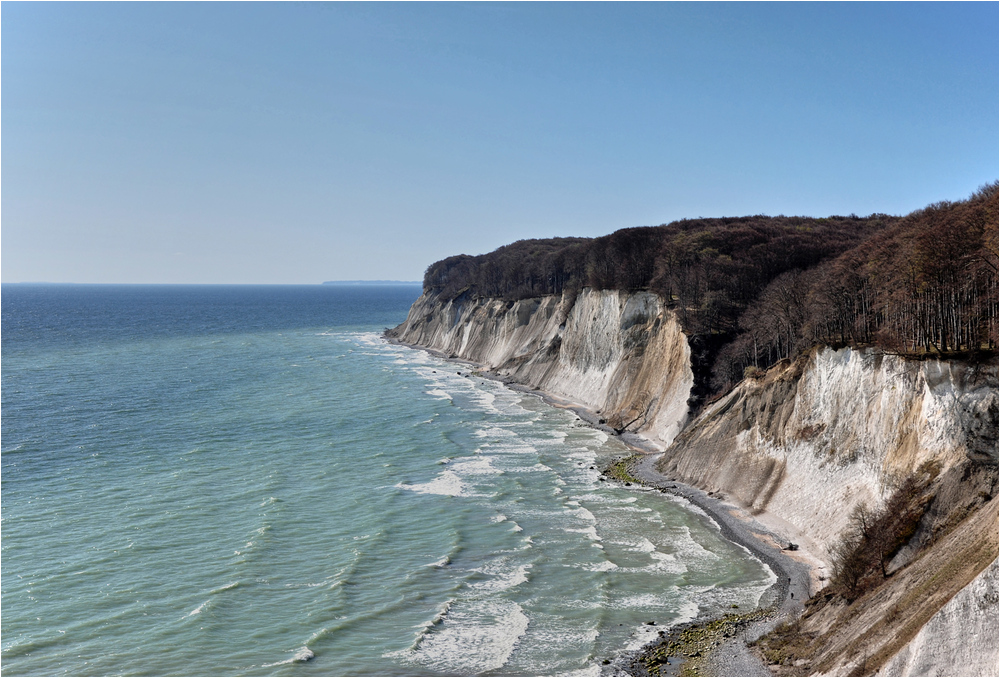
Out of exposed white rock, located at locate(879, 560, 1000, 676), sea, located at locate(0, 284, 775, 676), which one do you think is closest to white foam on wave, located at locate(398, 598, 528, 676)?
sea, located at locate(0, 284, 775, 676)

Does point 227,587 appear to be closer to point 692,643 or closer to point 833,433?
point 692,643

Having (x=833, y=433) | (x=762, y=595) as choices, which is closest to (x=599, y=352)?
(x=833, y=433)

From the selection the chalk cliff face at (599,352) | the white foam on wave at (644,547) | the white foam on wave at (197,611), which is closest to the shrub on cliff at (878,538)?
the white foam on wave at (644,547)

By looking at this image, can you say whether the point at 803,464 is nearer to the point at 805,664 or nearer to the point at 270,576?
the point at 805,664

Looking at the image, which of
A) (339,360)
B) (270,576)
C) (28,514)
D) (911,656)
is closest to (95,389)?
(339,360)

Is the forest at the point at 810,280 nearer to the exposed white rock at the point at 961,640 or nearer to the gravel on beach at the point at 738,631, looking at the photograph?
the gravel on beach at the point at 738,631

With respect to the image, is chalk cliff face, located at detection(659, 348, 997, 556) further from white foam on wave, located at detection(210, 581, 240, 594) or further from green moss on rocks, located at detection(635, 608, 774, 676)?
white foam on wave, located at detection(210, 581, 240, 594)
